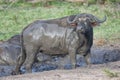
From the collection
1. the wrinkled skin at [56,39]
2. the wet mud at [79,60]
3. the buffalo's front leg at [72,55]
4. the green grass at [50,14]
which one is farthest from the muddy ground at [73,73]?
the green grass at [50,14]

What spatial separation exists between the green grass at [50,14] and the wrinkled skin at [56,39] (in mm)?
5206

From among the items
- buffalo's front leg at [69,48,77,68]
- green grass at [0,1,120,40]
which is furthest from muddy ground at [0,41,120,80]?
green grass at [0,1,120,40]

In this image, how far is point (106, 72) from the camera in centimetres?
1005

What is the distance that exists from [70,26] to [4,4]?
515 inches

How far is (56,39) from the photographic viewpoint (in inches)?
454

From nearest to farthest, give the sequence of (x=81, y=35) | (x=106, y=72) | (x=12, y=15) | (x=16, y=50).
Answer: (x=106, y=72), (x=81, y=35), (x=16, y=50), (x=12, y=15)

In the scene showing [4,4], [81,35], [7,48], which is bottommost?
[4,4]

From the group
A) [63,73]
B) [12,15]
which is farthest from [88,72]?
[12,15]

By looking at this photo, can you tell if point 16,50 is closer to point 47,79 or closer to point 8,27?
point 47,79

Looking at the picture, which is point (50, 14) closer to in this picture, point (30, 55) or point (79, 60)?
point (79, 60)

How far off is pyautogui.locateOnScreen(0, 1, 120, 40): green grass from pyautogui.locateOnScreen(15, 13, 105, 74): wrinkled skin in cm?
521

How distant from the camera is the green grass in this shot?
57.7ft

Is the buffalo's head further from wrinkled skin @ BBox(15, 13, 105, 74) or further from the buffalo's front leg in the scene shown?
the buffalo's front leg

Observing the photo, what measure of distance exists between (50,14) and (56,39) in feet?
30.3
